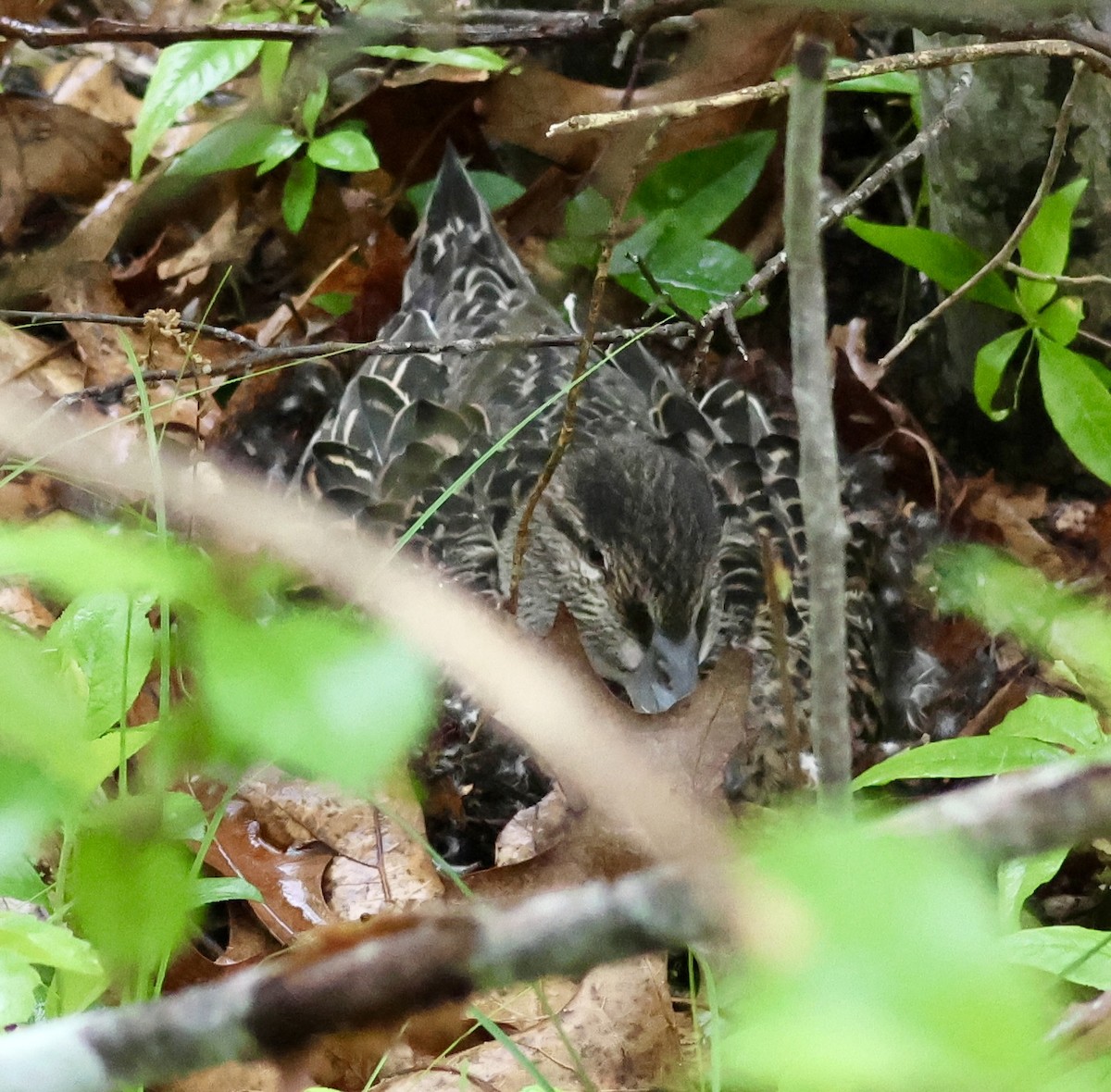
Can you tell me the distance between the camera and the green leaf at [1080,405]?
245 centimetres

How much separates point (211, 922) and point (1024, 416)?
7.09ft

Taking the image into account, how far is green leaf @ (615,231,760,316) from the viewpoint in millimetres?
3268

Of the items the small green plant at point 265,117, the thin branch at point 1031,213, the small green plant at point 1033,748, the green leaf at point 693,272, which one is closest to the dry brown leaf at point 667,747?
the small green plant at point 1033,748

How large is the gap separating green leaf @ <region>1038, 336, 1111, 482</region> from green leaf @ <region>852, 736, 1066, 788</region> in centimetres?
95

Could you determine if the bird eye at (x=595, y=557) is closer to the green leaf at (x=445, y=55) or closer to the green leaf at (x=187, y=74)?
the green leaf at (x=445, y=55)

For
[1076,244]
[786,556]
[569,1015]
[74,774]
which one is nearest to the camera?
[74,774]

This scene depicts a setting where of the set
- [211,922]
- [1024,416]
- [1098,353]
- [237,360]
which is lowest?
[211,922]

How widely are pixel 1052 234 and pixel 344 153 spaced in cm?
180

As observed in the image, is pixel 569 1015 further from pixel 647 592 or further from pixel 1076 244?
pixel 1076 244

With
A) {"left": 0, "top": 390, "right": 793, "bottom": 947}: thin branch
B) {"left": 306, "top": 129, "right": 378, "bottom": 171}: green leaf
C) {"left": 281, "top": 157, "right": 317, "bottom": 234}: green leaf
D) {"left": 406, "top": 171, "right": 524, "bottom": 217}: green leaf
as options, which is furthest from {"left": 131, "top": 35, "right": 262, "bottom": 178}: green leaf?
{"left": 0, "top": 390, "right": 793, "bottom": 947}: thin branch

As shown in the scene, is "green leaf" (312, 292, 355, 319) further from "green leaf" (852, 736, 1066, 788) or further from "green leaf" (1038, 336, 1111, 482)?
"green leaf" (852, 736, 1066, 788)

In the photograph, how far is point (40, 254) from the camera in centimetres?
354

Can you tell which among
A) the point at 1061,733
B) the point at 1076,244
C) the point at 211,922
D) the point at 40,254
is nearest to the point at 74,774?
the point at 1061,733

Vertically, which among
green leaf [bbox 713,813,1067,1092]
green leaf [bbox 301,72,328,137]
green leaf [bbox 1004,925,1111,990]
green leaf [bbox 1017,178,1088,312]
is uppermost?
green leaf [bbox 713,813,1067,1092]
